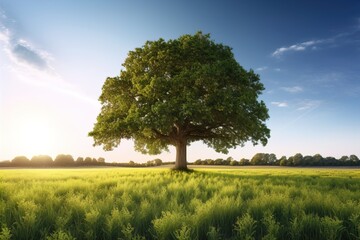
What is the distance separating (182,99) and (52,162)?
4714 cm

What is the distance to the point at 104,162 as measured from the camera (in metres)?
68.1

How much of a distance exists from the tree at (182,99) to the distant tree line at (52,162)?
35178 millimetres

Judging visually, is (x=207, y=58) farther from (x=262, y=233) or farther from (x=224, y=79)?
(x=262, y=233)

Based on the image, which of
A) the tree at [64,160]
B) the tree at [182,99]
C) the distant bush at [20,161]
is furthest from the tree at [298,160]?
the distant bush at [20,161]

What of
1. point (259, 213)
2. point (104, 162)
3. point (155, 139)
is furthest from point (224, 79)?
point (104, 162)

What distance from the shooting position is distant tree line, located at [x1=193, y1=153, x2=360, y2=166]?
257 ft

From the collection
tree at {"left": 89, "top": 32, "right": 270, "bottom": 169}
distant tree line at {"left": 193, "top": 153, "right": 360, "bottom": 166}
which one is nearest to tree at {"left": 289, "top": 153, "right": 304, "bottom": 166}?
distant tree line at {"left": 193, "top": 153, "right": 360, "bottom": 166}

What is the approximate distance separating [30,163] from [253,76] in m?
51.5

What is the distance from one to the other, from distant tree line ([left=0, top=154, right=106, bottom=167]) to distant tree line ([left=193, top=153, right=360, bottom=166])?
32.2m

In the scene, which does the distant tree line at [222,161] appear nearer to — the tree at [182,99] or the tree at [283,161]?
the tree at [283,161]

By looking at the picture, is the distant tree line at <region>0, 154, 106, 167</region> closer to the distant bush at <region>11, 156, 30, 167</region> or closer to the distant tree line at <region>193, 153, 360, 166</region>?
the distant bush at <region>11, 156, 30, 167</region>

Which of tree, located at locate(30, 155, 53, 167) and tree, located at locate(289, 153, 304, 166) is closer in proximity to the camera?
tree, located at locate(30, 155, 53, 167)

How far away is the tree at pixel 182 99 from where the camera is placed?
85.5 ft

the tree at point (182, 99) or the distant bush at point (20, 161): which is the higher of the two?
the tree at point (182, 99)
